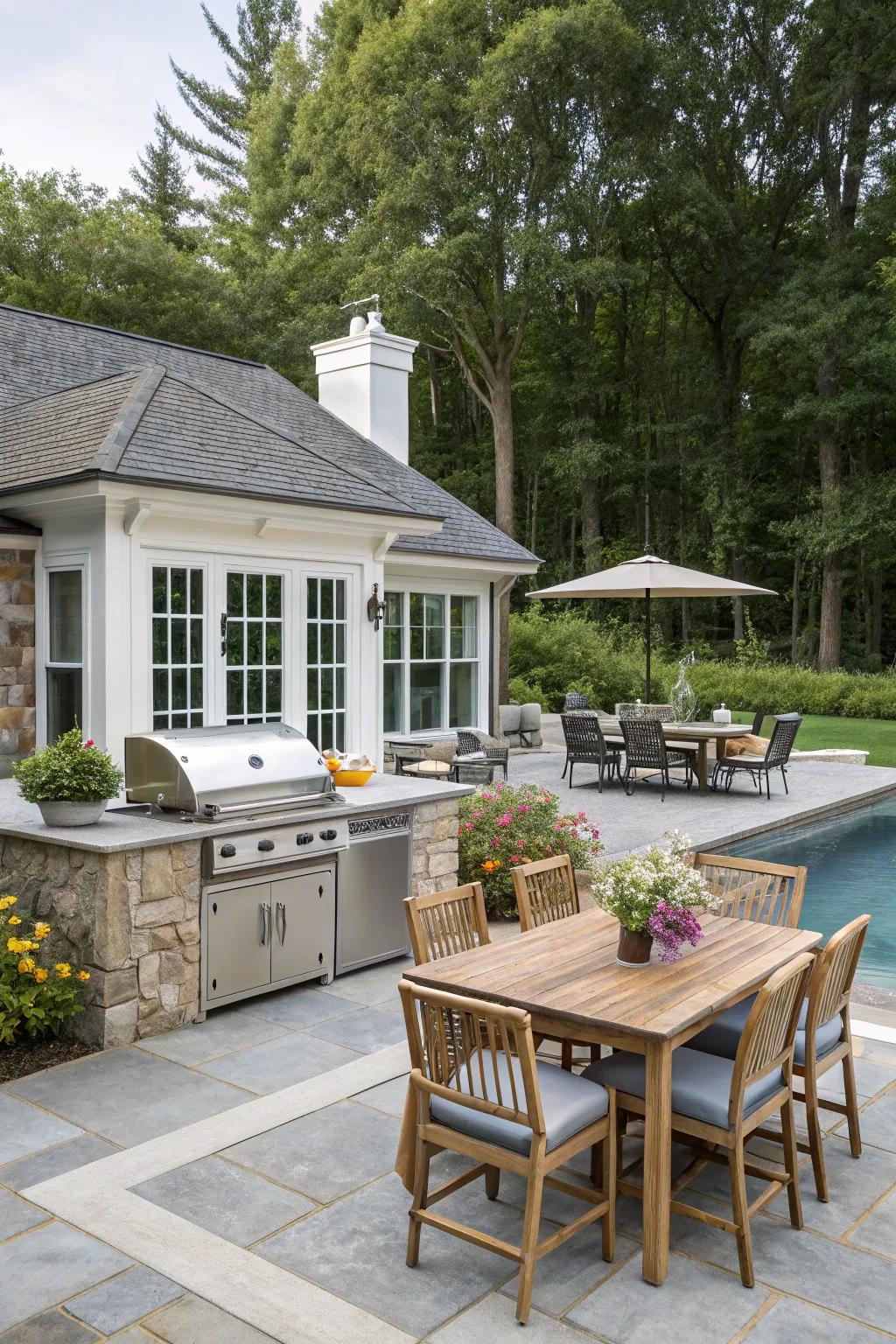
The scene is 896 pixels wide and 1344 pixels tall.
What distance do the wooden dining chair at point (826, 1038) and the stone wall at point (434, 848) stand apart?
9.46 ft

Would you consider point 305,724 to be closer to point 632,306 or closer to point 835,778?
point 835,778

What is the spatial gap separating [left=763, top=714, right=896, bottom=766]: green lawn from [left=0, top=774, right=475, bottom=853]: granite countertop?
1139 centimetres

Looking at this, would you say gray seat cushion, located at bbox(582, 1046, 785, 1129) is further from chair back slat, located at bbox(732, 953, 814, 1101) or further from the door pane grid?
the door pane grid

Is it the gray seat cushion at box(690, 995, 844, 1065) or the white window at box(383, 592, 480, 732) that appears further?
the white window at box(383, 592, 480, 732)

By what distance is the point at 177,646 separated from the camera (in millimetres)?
→ 7031

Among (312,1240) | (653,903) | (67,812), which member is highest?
(67,812)

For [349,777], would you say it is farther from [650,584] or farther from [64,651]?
[650,584]

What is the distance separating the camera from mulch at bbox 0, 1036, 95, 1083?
179 inches

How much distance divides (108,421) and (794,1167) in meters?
6.26

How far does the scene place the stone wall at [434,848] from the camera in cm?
636

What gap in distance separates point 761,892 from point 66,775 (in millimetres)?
3322

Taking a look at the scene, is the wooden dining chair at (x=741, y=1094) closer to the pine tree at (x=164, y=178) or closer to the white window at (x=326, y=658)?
the white window at (x=326, y=658)

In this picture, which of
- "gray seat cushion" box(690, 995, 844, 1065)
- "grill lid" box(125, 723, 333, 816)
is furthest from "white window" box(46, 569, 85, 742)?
"gray seat cushion" box(690, 995, 844, 1065)

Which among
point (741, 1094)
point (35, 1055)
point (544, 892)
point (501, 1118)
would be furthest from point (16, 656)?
point (741, 1094)
